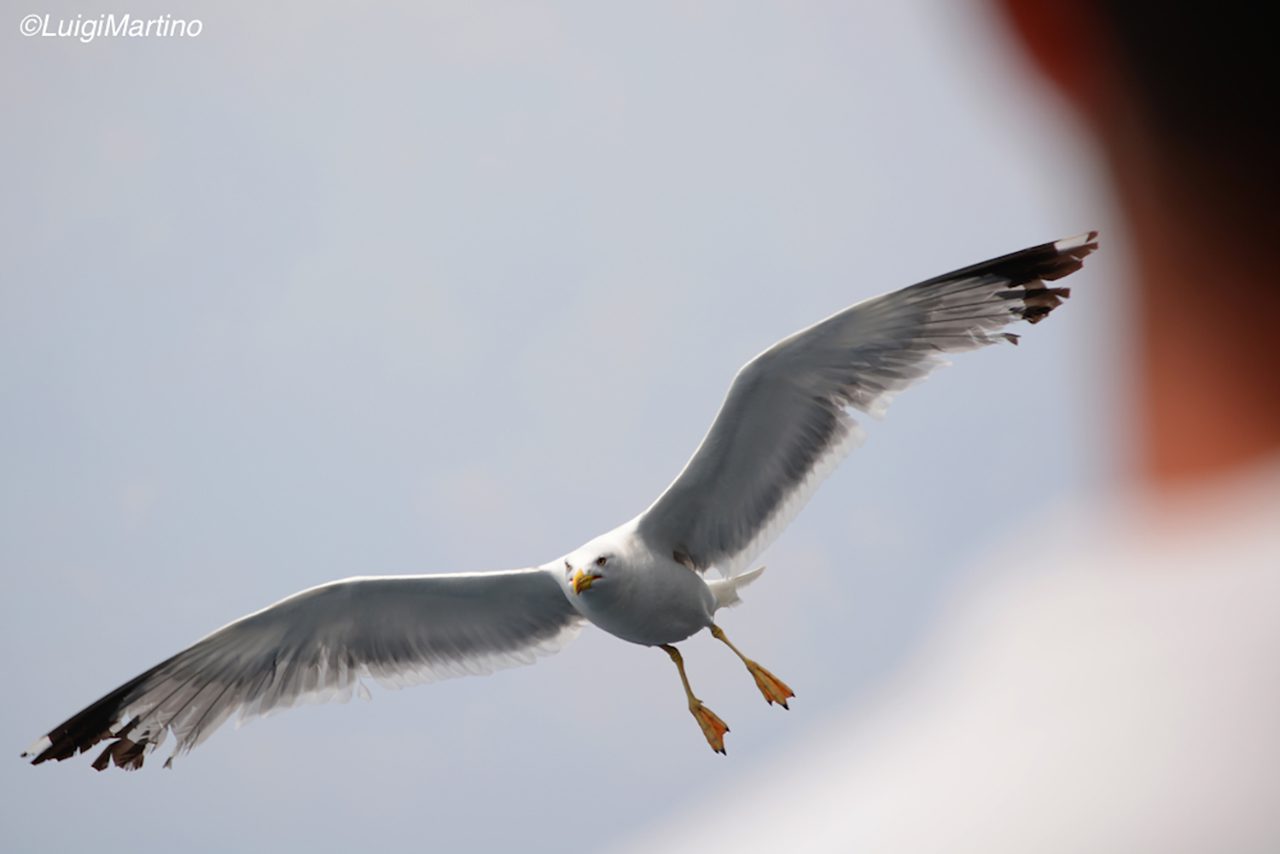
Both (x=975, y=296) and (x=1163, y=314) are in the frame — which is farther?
(x=975, y=296)

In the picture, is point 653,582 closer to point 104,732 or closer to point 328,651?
point 328,651

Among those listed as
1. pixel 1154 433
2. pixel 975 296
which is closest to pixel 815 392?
pixel 975 296

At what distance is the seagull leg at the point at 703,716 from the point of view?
3213 millimetres

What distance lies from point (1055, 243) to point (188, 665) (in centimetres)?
267

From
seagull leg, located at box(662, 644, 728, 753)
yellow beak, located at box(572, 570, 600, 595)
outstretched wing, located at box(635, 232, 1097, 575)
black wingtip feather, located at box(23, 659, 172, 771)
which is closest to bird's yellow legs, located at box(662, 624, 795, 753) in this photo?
seagull leg, located at box(662, 644, 728, 753)

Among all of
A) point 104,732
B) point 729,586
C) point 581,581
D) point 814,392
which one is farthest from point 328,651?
point 814,392

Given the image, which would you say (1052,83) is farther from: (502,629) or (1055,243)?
(502,629)

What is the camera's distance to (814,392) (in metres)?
3.01

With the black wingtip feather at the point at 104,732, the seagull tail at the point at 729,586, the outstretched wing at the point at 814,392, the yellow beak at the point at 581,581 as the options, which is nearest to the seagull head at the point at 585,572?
the yellow beak at the point at 581,581

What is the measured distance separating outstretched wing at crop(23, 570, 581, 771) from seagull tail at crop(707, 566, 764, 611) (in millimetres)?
463

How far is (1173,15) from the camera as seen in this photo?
1.50 feet

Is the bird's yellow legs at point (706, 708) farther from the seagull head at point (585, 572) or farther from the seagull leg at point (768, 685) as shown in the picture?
the seagull head at point (585, 572)

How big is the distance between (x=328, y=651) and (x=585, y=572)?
112cm

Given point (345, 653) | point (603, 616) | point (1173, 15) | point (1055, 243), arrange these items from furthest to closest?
1. point (345, 653)
2. point (603, 616)
3. point (1055, 243)
4. point (1173, 15)
